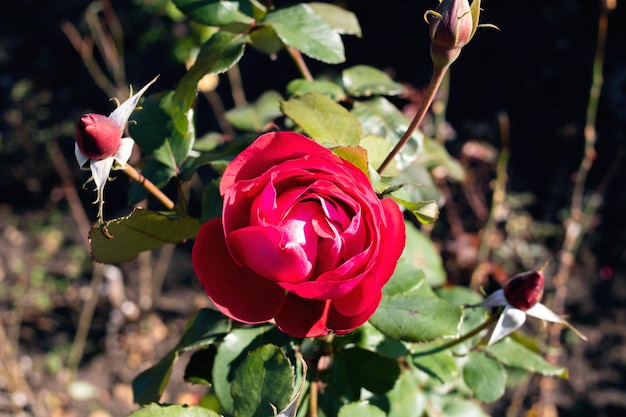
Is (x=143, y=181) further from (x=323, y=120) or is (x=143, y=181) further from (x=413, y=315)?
(x=413, y=315)

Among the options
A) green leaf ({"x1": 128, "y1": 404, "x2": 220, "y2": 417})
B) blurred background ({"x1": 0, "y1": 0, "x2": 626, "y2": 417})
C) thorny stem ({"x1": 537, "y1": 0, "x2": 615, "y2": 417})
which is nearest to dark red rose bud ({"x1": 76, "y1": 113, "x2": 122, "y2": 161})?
green leaf ({"x1": 128, "y1": 404, "x2": 220, "y2": 417})

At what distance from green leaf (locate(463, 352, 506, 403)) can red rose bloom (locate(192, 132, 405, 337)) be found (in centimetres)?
36

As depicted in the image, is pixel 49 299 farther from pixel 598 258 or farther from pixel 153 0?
pixel 598 258

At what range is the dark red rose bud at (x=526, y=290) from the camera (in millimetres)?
644

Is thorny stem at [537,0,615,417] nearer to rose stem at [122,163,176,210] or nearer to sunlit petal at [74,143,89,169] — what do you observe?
rose stem at [122,163,176,210]

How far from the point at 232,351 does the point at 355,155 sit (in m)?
0.28

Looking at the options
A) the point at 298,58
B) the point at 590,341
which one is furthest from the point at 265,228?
the point at 590,341

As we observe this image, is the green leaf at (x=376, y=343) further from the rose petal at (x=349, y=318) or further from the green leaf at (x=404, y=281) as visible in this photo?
the rose petal at (x=349, y=318)

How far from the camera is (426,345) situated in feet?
2.59

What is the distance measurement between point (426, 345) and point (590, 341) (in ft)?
4.99

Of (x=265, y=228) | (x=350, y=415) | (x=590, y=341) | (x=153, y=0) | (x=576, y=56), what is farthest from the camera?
(x=153, y=0)

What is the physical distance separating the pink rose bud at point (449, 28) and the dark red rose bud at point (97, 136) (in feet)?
1.00

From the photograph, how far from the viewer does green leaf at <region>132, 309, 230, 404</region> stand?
70cm

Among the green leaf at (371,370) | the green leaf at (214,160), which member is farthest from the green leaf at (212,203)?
the green leaf at (371,370)
